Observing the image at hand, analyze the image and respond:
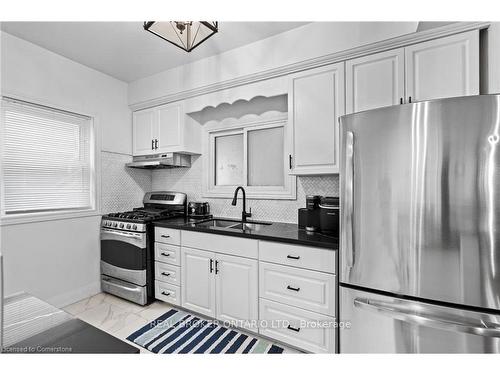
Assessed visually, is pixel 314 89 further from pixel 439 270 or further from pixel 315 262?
pixel 439 270

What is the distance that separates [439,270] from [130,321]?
2.48 meters

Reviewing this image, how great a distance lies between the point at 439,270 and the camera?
1.32m

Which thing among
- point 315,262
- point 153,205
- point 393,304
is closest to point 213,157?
point 153,205

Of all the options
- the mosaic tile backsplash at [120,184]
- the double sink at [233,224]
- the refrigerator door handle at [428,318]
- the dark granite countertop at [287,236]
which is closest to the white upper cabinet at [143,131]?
the mosaic tile backsplash at [120,184]

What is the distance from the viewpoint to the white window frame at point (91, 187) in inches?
90.9

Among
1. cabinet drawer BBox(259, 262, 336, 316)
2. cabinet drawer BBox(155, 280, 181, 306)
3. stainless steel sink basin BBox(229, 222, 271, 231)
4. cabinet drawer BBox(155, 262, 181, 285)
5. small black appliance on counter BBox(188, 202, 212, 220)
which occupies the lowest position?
cabinet drawer BBox(155, 280, 181, 306)

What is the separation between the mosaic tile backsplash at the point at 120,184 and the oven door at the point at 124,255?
1.22 ft

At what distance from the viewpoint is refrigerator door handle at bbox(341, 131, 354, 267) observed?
1.57 metres

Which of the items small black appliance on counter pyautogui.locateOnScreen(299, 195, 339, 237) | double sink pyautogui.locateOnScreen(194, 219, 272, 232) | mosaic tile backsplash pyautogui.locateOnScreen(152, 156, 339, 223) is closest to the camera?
small black appliance on counter pyautogui.locateOnScreen(299, 195, 339, 237)

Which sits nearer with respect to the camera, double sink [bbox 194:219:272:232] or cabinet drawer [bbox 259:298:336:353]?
cabinet drawer [bbox 259:298:336:353]

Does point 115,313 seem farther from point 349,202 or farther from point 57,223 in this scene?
point 349,202

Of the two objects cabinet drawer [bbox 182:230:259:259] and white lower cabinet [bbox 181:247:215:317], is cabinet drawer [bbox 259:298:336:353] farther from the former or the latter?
white lower cabinet [bbox 181:247:215:317]

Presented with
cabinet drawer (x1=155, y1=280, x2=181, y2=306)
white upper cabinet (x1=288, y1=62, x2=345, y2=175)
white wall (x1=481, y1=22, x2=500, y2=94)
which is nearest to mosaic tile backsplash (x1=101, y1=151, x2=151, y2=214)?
cabinet drawer (x1=155, y1=280, x2=181, y2=306)

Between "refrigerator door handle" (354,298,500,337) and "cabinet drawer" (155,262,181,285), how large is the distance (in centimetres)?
171
